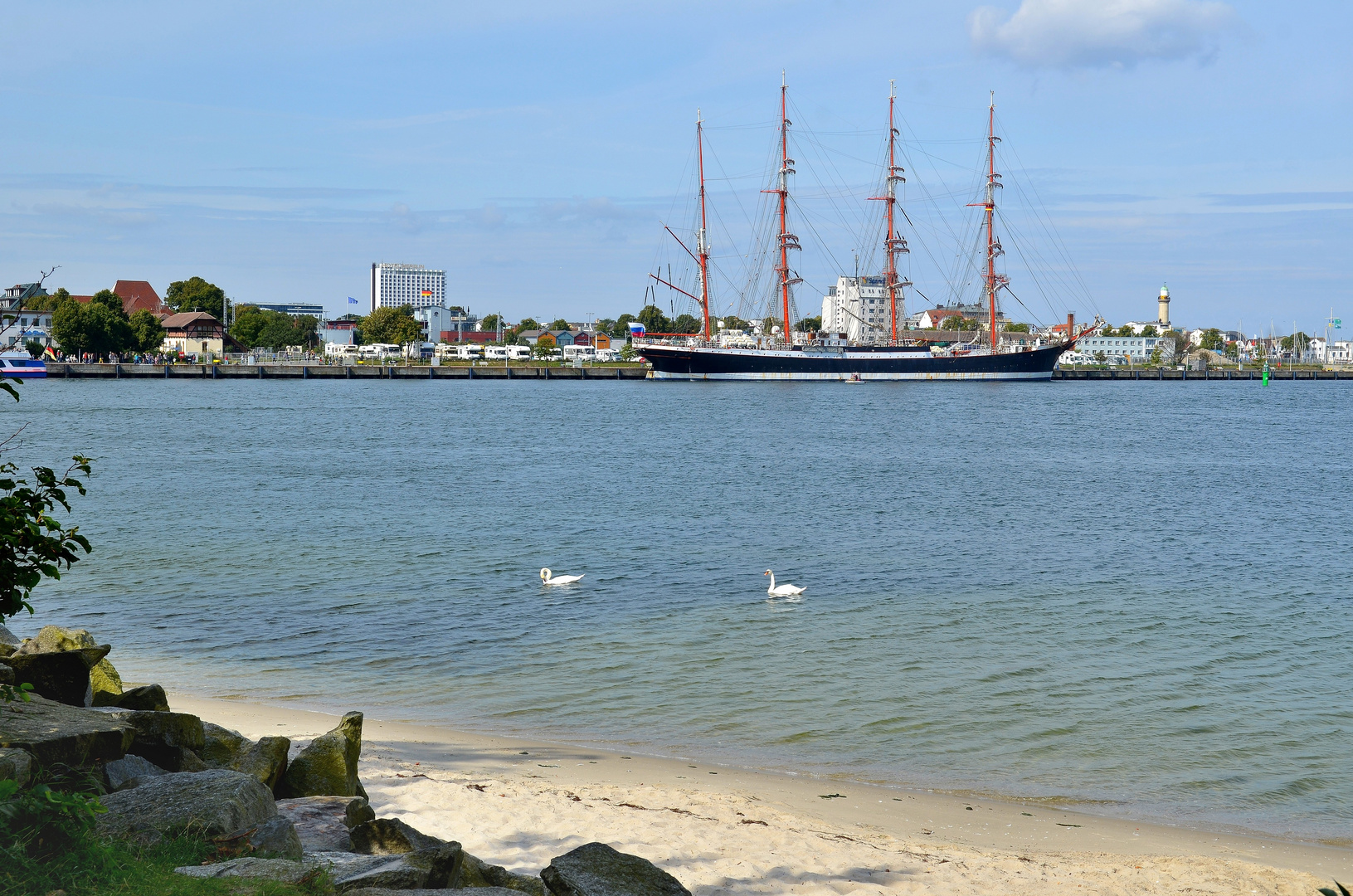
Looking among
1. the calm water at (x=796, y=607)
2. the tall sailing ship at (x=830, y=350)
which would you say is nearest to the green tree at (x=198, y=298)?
the tall sailing ship at (x=830, y=350)

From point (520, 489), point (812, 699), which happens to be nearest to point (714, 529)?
point (520, 489)

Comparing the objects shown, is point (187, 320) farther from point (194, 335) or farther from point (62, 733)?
point (62, 733)

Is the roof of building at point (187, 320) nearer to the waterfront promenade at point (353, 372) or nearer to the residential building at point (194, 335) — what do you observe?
the residential building at point (194, 335)

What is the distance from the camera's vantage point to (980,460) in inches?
1790

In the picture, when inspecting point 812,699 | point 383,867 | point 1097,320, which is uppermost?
point 1097,320

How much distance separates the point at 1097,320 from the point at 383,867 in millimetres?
144338

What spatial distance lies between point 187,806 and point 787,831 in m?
4.33

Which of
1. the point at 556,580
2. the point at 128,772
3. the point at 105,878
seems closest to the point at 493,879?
the point at 105,878

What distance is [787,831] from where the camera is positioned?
8016 millimetres

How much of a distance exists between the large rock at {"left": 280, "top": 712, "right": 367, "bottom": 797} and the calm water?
4.14m

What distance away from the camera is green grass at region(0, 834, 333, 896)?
4.37 meters

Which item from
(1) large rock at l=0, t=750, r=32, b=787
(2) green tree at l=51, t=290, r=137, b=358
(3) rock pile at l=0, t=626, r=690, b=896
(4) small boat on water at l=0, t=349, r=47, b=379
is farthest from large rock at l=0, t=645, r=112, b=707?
(2) green tree at l=51, t=290, r=137, b=358

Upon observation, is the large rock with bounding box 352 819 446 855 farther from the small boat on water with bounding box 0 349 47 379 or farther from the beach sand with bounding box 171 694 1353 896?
the small boat on water with bounding box 0 349 47 379

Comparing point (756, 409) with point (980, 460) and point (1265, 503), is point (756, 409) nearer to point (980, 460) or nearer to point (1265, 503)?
point (980, 460)
